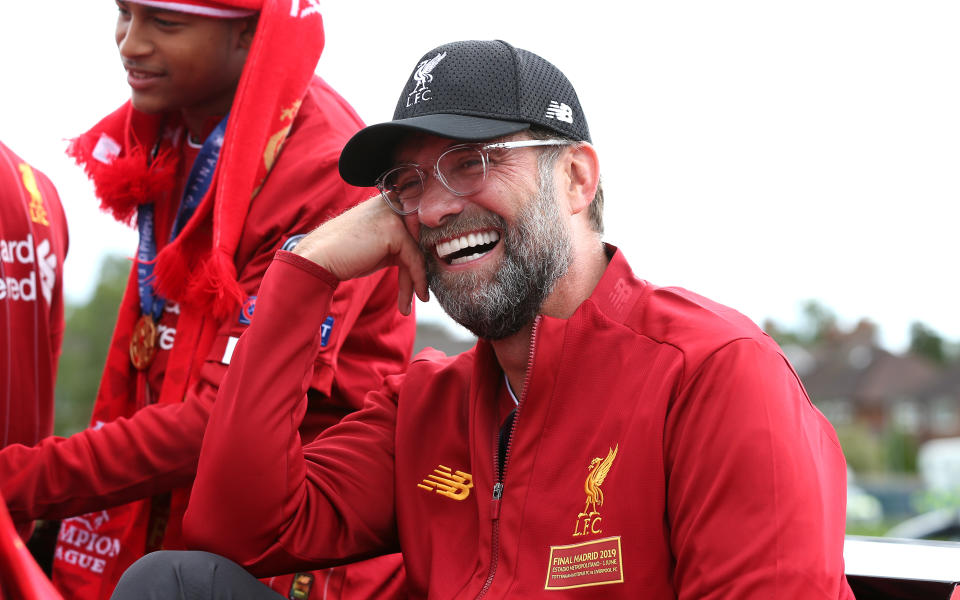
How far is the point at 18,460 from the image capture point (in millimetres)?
2965

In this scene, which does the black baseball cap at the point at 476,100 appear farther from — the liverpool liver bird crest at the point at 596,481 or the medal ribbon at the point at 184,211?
the medal ribbon at the point at 184,211

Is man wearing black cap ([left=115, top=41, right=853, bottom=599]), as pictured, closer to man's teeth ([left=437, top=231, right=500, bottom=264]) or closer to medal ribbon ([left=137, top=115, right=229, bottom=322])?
man's teeth ([left=437, top=231, right=500, bottom=264])

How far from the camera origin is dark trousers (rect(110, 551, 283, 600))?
2.31m

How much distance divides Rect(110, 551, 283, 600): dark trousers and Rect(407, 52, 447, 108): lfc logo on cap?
107cm

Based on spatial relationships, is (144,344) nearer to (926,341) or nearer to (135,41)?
(135,41)

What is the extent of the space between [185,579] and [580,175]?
122cm

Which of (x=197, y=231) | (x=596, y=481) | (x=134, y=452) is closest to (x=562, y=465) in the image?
(x=596, y=481)

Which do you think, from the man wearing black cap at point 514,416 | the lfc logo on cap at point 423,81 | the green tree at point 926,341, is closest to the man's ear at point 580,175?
the man wearing black cap at point 514,416

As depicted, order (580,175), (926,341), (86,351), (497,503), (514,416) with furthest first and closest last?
(926,341)
(86,351)
(580,175)
(514,416)
(497,503)

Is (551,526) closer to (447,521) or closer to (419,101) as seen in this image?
(447,521)

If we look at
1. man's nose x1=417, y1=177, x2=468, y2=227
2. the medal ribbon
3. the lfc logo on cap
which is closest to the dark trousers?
man's nose x1=417, y1=177, x2=468, y2=227

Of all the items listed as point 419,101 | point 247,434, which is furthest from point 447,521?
point 419,101

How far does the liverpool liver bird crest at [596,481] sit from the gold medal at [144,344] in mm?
1675

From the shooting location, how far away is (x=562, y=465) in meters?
2.28
